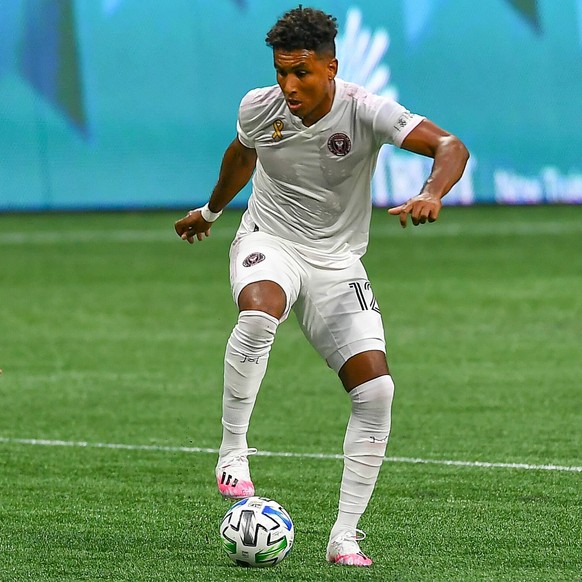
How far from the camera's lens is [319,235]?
20.7ft

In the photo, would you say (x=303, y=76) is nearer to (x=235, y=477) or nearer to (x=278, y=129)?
(x=278, y=129)

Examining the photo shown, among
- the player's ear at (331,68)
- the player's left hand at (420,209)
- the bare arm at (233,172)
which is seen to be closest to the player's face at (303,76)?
the player's ear at (331,68)

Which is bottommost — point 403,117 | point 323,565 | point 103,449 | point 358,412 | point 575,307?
point 575,307

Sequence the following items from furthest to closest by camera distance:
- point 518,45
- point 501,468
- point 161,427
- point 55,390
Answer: point 518,45
point 55,390
point 161,427
point 501,468

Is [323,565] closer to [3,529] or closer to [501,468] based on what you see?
[3,529]

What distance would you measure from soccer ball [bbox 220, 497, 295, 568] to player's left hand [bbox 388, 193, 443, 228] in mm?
1322

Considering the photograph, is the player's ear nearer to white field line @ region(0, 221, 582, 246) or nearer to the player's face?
the player's face

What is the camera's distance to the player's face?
19.3 ft

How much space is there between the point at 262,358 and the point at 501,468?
7.73 feet

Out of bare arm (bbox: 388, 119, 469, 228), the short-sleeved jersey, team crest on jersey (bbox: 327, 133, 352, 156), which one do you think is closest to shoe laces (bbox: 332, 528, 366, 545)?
the short-sleeved jersey

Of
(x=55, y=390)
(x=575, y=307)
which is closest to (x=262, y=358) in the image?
(x=55, y=390)

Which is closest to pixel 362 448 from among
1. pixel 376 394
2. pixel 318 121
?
pixel 376 394

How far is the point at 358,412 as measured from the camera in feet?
19.6

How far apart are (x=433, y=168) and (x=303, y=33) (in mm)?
766
